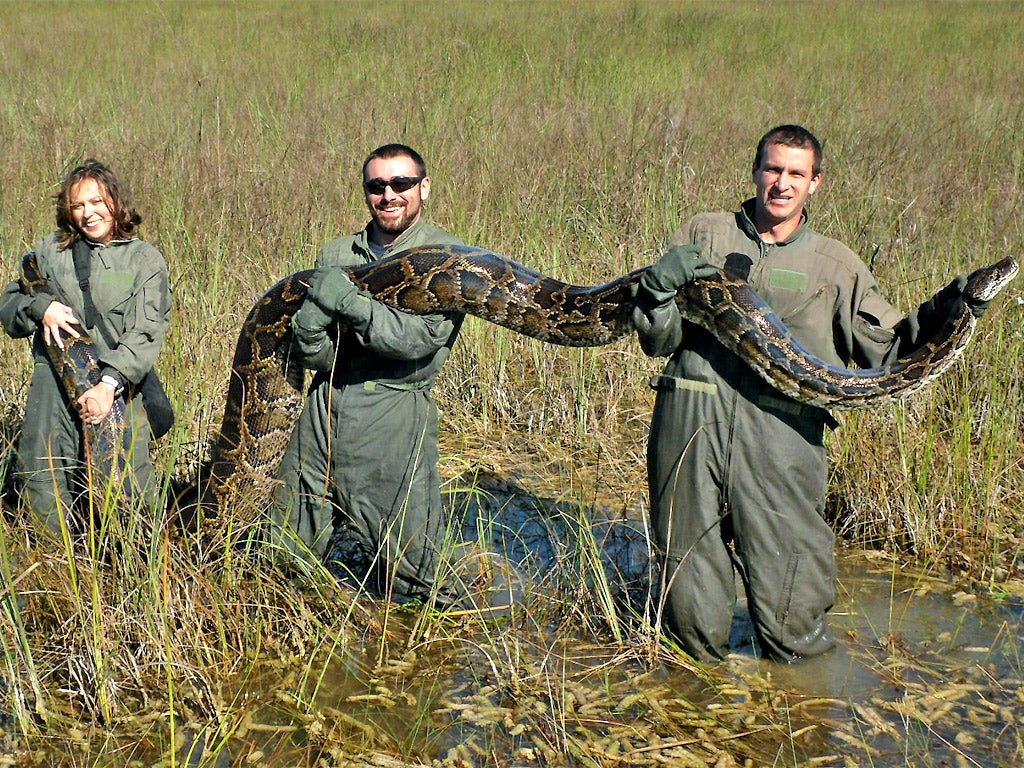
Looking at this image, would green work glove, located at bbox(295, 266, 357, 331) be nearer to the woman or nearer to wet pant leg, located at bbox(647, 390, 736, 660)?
the woman

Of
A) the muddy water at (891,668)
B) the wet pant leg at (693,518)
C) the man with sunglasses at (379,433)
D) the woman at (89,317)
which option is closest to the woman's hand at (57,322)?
the woman at (89,317)

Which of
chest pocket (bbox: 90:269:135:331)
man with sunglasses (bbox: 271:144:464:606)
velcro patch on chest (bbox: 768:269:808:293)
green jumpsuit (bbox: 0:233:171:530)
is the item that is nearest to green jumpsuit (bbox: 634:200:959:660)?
velcro patch on chest (bbox: 768:269:808:293)

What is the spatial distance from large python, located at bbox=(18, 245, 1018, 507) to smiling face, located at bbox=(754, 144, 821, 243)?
1.21 ft

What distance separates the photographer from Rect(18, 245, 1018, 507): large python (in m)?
4.50

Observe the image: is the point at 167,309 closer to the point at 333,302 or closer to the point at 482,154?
the point at 333,302

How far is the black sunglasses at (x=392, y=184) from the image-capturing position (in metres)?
4.65

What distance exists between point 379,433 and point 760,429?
5.82 ft

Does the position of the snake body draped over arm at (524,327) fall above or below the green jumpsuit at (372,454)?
above


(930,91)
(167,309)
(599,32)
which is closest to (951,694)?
(167,309)

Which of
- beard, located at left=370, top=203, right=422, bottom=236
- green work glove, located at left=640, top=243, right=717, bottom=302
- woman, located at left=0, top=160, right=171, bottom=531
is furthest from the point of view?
woman, located at left=0, top=160, right=171, bottom=531

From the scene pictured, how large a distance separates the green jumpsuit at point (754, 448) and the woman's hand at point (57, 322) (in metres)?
2.83

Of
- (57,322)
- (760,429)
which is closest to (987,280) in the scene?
(760,429)

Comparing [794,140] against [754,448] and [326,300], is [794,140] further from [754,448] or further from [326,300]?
[326,300]

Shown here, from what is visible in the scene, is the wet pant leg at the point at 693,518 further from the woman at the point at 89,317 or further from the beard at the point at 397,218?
the woman at the point at 89,317
